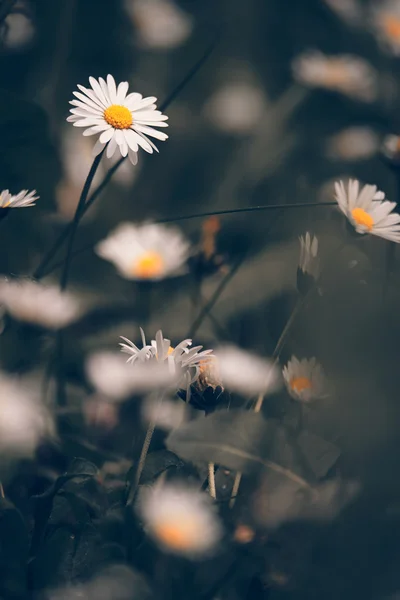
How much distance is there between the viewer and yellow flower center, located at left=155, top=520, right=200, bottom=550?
313 millimetres

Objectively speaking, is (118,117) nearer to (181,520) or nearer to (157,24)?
(181,520)

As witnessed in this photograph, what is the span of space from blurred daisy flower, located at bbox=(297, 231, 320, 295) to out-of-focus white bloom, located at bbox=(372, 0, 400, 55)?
555mm

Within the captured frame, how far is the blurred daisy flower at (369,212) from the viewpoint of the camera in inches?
15.5

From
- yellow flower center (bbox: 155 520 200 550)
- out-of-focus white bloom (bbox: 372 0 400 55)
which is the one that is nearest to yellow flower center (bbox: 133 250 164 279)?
yellow flower center (bbox: 155 520 200 550)

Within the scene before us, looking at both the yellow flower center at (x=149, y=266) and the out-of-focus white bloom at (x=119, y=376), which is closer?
the out-of-focus white bloom at (x=119, y=376)

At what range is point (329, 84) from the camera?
79cm

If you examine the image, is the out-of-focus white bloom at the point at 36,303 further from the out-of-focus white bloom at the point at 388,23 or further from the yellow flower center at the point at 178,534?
the out-of-focus white bloom at the point at 388,23

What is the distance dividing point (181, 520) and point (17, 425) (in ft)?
0.38

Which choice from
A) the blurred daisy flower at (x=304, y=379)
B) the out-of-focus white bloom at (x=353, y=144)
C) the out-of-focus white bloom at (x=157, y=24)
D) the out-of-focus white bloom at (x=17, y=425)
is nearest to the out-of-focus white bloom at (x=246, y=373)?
the blurred daisy flower at (x=304, y=379)

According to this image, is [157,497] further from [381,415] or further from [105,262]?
[105,262]

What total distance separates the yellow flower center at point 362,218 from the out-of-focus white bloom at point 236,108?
391 millimetres

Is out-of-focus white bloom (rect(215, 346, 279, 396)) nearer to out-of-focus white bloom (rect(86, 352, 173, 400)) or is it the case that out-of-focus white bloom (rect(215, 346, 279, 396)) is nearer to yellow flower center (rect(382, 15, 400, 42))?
out-of-focus white bloom (rect(86, 352, 173, 400))

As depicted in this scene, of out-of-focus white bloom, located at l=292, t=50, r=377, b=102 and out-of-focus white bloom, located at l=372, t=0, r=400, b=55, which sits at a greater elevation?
out-of-focus white bloom, located at l=372, t=0, r=400, b=55

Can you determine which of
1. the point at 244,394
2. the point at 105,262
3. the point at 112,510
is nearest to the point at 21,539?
the point at 112,510
